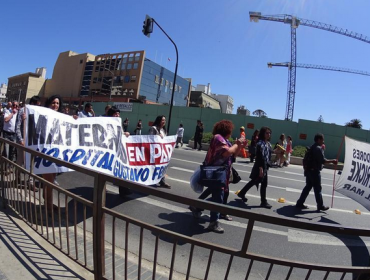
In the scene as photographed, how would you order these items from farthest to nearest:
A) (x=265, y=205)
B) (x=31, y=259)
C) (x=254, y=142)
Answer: (x=254, y=142), (x=265, y=205), (x=31, y=259)

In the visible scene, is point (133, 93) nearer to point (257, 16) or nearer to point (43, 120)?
point (257, 16)

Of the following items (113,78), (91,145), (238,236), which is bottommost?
(238,236)

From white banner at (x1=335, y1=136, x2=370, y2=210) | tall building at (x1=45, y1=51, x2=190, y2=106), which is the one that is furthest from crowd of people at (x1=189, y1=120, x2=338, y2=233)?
tall building at (x1=45, y1=51, x2=190, y2=106)

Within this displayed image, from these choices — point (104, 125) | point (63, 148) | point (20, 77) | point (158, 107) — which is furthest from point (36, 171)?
→ point (20, 77)

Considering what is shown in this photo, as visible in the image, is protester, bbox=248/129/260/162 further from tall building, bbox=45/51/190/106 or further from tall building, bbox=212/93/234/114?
tall building, bbox=212/93/234/114

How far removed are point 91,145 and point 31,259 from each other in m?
1.99

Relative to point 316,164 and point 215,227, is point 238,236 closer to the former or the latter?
point 215,227

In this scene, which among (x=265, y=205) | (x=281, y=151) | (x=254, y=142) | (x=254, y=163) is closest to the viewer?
(x=265, y=205)

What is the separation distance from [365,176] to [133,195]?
15.7 feet

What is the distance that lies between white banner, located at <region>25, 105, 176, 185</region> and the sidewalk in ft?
2.83

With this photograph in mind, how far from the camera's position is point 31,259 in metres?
2.53

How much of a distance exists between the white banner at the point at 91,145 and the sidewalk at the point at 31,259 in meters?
0.86

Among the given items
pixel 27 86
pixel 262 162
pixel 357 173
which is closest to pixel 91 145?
pixel 262 162

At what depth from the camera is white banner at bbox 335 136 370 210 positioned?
15.6 feet
